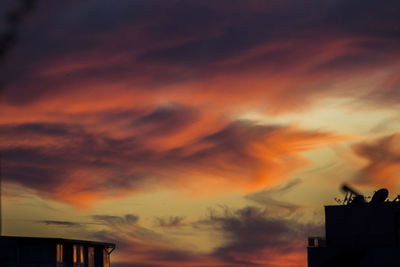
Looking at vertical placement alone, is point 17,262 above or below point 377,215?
below

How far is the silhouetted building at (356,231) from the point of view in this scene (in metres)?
93.1

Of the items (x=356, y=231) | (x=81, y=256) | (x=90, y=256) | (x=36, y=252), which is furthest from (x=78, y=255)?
(x=356, y=231)

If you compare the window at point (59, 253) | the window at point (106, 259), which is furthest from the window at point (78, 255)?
the window at point (106, 259)

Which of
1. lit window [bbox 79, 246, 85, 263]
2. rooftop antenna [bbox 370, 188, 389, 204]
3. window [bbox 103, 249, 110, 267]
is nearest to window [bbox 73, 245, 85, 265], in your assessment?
lit window [bbox 79, 246, 85, 263]

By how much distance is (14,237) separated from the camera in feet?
241

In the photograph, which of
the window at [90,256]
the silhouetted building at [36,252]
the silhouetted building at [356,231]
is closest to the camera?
the silhouetted building at [36,252]

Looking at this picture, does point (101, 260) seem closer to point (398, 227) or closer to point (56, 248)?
point (56, 248)

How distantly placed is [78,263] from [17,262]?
28.4 ft

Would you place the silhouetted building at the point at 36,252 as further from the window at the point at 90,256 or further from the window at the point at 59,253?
the window at the point at 90,256

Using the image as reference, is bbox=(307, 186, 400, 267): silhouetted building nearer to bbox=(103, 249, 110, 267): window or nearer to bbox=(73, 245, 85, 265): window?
bbox=(103, 249, 110, 267): window

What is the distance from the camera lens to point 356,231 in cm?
9625

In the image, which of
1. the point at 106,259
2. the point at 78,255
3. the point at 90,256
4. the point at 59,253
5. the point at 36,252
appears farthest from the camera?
the point at 106,259

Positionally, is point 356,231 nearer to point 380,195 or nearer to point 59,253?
point 380,195

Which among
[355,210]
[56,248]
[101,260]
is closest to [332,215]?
[355,210]
